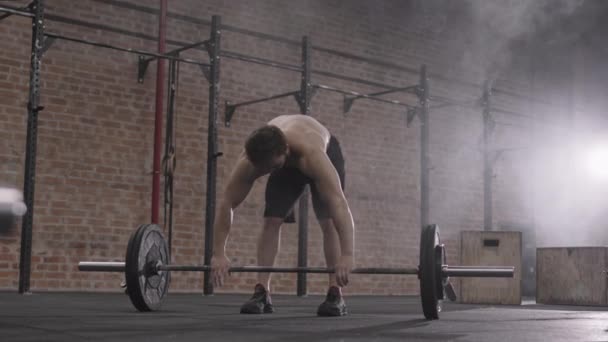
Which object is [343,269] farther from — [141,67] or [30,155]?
[141,67]

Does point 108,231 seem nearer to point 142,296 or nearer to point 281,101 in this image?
point 281,101

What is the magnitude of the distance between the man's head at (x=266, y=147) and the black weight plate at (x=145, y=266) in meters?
0.68

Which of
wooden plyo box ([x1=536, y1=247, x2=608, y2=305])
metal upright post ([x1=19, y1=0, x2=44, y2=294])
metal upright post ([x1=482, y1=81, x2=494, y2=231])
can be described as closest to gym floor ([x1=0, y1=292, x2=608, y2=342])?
metal upright post ([x1=19, y1=0, x2=44, y2=294])

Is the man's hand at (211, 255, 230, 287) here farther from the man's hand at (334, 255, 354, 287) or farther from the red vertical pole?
the red vertical pole

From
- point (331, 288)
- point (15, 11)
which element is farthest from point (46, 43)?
point (331, 288)

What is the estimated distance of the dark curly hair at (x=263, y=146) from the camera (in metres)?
2.68

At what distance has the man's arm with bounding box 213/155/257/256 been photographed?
2873mm

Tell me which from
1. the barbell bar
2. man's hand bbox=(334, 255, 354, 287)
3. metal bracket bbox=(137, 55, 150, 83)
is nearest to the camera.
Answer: man's hand bbox=(334, 255, 354, 287)

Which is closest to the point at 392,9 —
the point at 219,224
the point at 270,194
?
the point at 270,194

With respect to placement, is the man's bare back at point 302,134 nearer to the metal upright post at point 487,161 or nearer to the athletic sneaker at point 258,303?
the athletic sneaker at point 258,303

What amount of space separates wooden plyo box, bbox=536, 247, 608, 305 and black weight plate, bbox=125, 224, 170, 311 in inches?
113

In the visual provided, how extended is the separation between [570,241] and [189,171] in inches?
195

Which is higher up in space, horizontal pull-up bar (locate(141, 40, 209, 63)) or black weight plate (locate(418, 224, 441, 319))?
horizontal pull-up bar (locate(141, 40, 209, 63))

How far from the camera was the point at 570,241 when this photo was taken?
9039 millimetres
